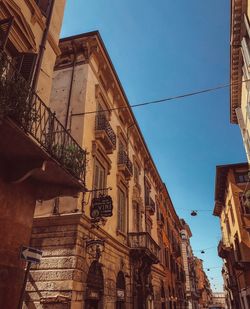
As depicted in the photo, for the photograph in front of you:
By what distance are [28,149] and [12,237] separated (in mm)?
2021

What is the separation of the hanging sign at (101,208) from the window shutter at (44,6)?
6.35 metres

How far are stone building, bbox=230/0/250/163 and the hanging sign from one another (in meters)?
6.06

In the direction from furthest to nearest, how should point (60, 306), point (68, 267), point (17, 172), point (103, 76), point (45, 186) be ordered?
point (103, 76) < point (68, 267) < point (60, 306) < point (45, 186) < point (17, 172)

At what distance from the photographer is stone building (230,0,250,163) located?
1174 centimetres

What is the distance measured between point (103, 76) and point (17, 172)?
31.2ft

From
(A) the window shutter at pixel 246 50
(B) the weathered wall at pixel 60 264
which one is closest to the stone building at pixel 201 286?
(A) the window shutter at pixel 246 50

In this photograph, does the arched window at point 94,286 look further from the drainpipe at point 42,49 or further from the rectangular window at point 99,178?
the drainpipe at point 42,49

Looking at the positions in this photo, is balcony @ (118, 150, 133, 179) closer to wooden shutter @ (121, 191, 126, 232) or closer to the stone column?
wooden shutter @ (121, 191, 126, 232)

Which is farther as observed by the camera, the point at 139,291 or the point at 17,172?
the point at 139,291

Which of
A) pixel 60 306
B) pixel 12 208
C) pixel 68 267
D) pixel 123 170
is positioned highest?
pixel 123 170

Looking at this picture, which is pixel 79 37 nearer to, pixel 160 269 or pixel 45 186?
pixel 45 186

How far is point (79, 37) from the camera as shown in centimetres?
1263

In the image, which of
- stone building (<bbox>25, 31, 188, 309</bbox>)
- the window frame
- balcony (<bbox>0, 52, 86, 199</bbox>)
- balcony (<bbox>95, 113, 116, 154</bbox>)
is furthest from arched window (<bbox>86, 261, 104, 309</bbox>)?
balcony (<bbox>95, 113, 116, 154</bbox>)

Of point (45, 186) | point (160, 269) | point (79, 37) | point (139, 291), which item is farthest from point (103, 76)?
point (160, 269)
